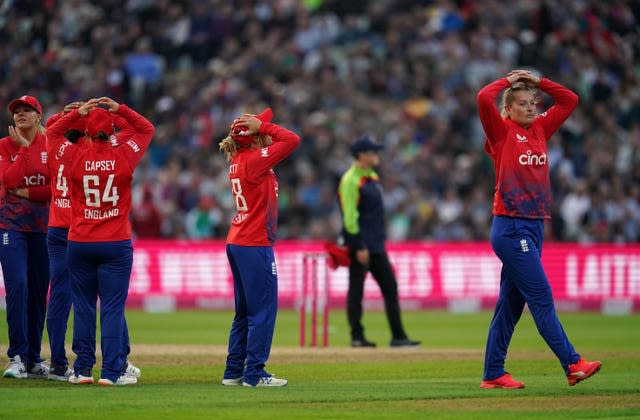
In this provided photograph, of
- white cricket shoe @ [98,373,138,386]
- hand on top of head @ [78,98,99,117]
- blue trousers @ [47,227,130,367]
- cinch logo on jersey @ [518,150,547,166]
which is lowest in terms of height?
white cricket shoe @ [98,373,138,386]

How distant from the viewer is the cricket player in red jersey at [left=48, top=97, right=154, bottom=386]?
40.8ft

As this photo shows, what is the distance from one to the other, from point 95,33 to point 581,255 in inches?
564

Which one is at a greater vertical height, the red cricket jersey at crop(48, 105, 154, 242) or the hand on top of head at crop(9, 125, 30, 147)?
the hand on top of head at crop(9, 125, 30, 147)

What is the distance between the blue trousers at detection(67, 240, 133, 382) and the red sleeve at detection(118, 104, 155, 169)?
32.2 inches

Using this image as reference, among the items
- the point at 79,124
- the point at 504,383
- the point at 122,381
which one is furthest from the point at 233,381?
the point at 79,124

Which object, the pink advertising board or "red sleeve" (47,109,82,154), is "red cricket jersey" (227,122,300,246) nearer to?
"red sleeve" (47,109,82,154)

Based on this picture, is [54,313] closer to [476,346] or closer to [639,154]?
[476,346]

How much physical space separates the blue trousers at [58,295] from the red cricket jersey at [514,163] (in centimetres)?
404

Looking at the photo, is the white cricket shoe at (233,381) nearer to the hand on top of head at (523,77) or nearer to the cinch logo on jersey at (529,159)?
the cinch logo on jersey at (529,159)

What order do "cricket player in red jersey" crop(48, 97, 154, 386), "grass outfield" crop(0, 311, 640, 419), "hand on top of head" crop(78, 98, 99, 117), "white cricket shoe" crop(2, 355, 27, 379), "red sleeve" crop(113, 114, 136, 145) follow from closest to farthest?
1. "grass outfield" crop(0, 311, 640, 419)
2. "cricket player in red jersey" crop(48, 97, 154, 386)
3. "hand on top of head" crop(78, 98, 99, 117)
4. "red sleeve" crop(113, 114, 136, 145)
5. "white cricket shoe" crop(2, 355, 27, 379)

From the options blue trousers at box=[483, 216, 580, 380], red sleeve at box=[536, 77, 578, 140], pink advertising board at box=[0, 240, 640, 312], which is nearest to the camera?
blue trousers at box=[483, 216, 580, 380]

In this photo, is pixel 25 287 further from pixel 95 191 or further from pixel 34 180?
pixel 95 191

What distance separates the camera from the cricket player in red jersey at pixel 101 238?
40.8 ft

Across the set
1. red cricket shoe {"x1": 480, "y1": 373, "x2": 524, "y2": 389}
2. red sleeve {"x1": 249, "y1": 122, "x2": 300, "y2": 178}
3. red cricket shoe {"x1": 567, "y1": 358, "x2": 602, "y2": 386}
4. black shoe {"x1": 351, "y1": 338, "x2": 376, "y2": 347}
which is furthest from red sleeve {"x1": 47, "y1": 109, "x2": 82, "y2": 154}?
black shoe {"x1": 351, "y1": 338, "x2": 376, "y2": 347}
